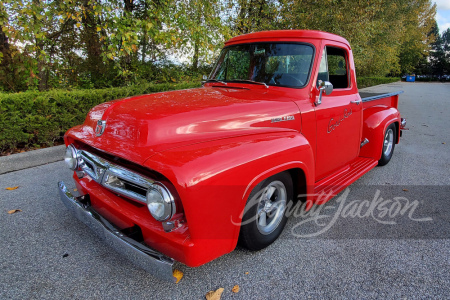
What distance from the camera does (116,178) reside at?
2.29 meters

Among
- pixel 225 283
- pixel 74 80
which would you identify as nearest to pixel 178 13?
pixel 74 80

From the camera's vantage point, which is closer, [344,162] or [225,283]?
[225,283]

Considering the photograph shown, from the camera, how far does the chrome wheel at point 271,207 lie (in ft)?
8.00

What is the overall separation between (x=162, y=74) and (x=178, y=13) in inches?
101

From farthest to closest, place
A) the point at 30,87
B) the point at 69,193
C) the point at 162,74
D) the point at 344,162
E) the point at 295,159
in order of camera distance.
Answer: the point at 162,74, the point at 30,87, the point at 344,162, the point at 69,193, the point at 295,159

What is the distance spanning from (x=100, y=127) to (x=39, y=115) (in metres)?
3.56

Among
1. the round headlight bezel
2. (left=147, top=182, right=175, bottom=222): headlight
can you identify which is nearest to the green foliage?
the round headlight bezel

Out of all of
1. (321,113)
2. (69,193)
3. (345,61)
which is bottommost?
(69,193)

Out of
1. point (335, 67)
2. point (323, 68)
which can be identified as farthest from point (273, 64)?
point (335, 67)

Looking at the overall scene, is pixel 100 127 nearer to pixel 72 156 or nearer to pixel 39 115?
pixel 72 156

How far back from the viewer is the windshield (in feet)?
9.52

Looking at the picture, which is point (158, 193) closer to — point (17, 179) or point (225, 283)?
point (225, 283)

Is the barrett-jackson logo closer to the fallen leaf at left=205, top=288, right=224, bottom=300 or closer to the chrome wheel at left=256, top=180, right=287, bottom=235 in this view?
the chrome wheel at left=256, top=180, right=287, bottom=235

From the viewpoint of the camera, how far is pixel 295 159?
95.0 inches
